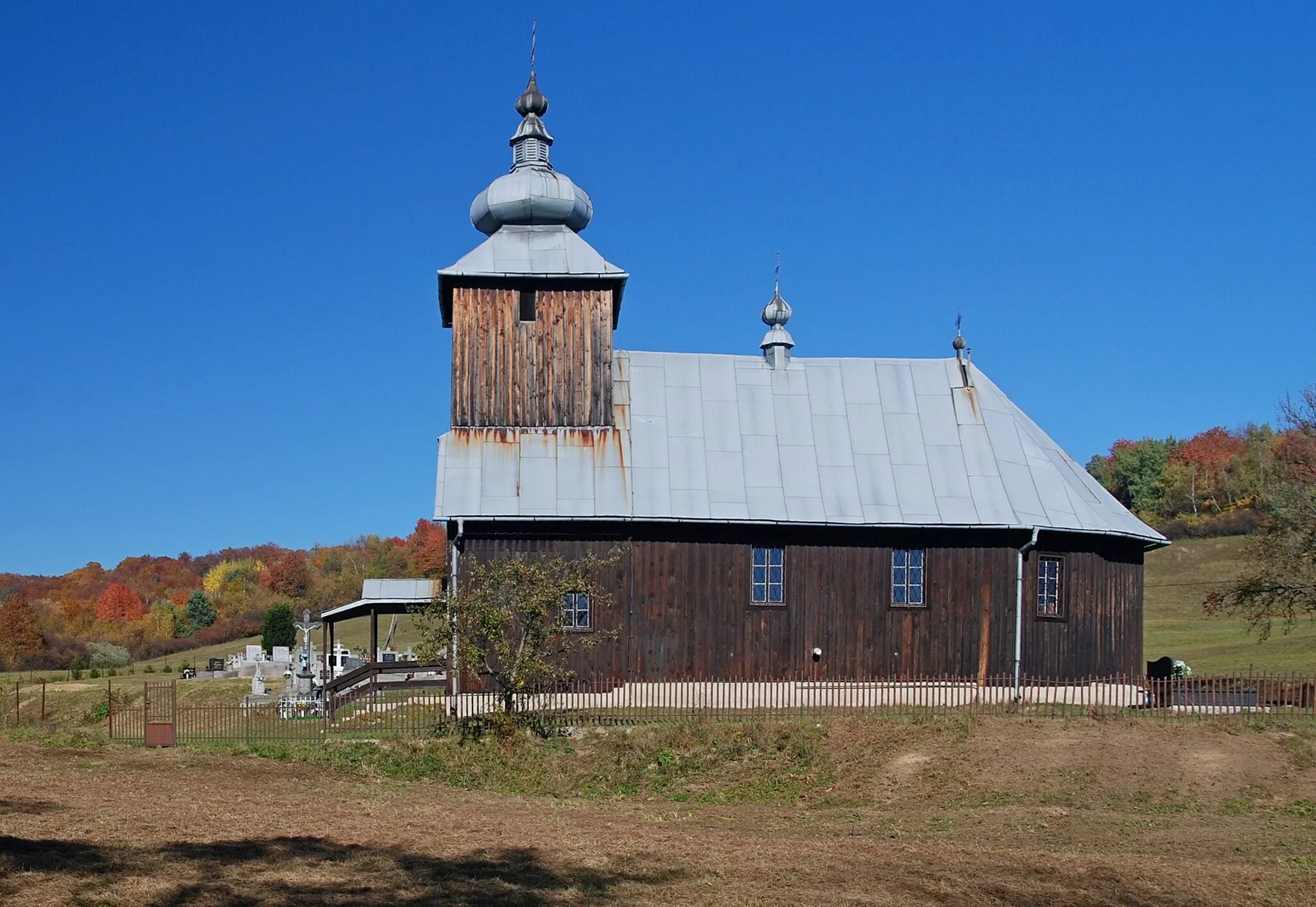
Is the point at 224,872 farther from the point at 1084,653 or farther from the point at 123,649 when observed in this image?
the point at 123,649

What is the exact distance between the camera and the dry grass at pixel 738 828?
1265cm

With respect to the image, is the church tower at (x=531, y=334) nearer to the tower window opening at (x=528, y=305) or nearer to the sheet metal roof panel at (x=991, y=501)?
the tower window opening at (x=528, y=305)

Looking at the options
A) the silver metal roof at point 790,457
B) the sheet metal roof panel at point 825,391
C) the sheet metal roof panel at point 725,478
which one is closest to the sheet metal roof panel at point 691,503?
the silver metal roof at point 790,457

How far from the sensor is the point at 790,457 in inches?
1112

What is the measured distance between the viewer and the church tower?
92.2ft

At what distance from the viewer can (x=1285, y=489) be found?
3064cm

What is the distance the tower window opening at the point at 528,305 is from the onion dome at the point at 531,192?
2.14 m

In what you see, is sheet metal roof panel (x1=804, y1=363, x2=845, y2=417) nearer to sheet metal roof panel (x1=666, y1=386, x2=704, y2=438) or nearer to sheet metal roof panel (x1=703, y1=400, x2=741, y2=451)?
sheet metal roof panel (x1=703, y1=400, x2=741, y2=451)

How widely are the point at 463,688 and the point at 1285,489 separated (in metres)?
19.3

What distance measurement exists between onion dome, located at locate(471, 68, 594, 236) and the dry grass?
1241 cm

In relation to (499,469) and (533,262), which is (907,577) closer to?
(499,469)

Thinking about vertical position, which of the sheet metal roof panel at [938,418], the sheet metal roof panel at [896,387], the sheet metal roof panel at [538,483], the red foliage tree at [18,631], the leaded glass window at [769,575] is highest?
the sheet metal roof panel at [896,387]

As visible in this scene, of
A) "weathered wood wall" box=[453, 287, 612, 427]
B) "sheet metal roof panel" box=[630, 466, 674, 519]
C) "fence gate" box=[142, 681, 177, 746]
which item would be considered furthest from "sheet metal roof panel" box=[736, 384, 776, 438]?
"fence gate" box=[142, 681, 177, 746]

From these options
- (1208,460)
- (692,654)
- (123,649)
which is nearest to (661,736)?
(692,654)
